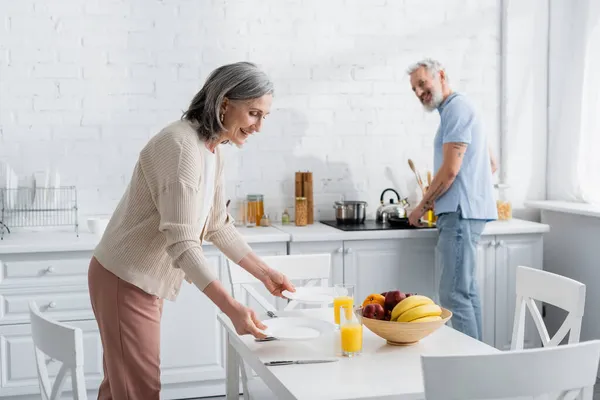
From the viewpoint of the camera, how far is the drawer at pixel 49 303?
3553mm

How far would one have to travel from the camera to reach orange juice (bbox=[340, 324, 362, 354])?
2031mm

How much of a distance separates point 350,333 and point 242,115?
0.69m

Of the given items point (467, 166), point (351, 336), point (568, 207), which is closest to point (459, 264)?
point (467, 166)

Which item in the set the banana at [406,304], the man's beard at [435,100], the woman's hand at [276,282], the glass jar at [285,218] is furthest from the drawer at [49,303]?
the banana at [406,304]

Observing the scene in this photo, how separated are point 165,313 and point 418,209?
132 centimetres

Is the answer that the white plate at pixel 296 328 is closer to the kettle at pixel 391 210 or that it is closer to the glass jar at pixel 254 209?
the glass jar at pixel 254 209

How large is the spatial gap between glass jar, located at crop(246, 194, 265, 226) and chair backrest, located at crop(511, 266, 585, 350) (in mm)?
1787

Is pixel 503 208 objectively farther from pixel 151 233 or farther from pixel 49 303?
pixel 151 233

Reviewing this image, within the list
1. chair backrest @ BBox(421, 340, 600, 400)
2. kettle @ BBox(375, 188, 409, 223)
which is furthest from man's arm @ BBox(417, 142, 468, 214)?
chair backrest @ BBox(421, 340, 600, 400)

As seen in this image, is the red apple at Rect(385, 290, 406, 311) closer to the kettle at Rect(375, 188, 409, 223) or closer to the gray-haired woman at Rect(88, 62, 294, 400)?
the gray-haired woman at Rect(88, 62, 294, 400)

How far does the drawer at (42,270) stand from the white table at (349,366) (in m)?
1.46

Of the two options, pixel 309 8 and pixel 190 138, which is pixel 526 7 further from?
pixel 190 138

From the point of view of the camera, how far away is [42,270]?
358 centimetres

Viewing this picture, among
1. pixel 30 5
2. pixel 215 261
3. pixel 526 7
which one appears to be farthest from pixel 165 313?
pixel 526 7
